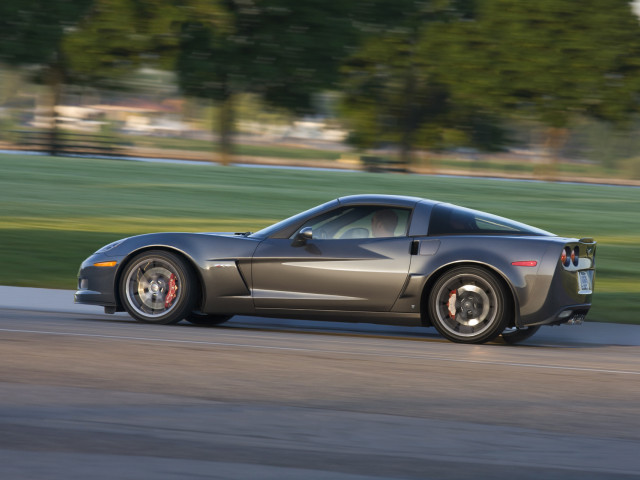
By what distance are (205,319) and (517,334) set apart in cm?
287

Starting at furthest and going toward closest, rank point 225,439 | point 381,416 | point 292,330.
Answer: point 292,330 < point 381,416 < point 225,439

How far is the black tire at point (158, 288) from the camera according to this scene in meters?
10.1

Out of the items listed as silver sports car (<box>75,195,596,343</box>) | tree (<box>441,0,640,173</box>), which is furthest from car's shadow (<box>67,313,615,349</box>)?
tree (<box>441,0,640,173</box>)

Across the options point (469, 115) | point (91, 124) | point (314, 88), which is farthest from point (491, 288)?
point (469, 115)

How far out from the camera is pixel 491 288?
9570 mm

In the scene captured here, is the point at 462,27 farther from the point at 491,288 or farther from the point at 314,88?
the point at 491,288

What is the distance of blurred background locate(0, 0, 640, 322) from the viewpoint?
25250mm

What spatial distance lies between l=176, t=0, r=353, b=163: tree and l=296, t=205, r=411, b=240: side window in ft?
72.6

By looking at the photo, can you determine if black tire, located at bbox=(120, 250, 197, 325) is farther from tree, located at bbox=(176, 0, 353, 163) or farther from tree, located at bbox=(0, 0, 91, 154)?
tree, located at bbox=(176, 0, 353, 163)

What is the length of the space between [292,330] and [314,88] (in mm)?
24210

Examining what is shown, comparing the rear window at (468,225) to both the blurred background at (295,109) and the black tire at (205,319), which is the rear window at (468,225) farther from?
the blurred background at (295,109)

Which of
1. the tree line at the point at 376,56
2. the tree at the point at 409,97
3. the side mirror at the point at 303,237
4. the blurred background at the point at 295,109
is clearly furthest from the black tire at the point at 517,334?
the tree at the point at 409,97

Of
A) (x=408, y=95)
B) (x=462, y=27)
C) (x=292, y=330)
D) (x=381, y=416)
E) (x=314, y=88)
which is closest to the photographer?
(x=381, y=416)

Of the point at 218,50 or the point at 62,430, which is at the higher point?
the point at 218,50
